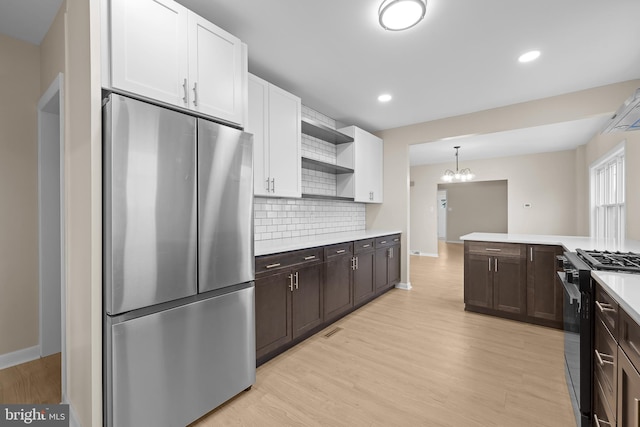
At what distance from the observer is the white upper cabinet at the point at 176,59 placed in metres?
1.46

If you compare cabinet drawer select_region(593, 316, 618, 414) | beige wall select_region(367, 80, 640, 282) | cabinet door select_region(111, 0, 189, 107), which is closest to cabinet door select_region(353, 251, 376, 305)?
beige wall select_region(367, 80, 640, 282)

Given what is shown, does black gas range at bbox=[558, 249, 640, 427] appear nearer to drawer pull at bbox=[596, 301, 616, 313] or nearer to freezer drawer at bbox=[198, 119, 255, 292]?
drawer pull at bbox=[596, 301, 616, 313]

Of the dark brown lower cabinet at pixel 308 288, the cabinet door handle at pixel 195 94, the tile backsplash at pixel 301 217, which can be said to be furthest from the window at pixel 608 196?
the cabinet door handle at pixel 195 94

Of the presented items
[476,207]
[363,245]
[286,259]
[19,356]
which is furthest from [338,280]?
[476,207]

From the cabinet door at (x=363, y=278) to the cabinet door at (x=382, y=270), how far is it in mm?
124

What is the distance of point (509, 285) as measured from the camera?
3.25 m

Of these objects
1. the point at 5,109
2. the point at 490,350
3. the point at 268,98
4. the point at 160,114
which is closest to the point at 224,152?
the point at 160,114

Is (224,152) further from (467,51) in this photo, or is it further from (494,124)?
(494,124)

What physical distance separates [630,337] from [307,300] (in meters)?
2.11

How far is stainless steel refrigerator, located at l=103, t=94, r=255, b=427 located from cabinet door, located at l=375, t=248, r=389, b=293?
7.67 ft

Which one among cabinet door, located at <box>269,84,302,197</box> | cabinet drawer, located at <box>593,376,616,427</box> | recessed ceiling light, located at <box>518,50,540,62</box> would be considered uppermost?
recessed ceiling light, located at <box>518,50,540,62</box>

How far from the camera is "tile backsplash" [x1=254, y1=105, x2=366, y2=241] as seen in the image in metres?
3.15

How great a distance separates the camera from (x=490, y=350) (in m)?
2.57

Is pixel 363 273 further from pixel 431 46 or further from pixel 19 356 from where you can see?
pixel 19 356
